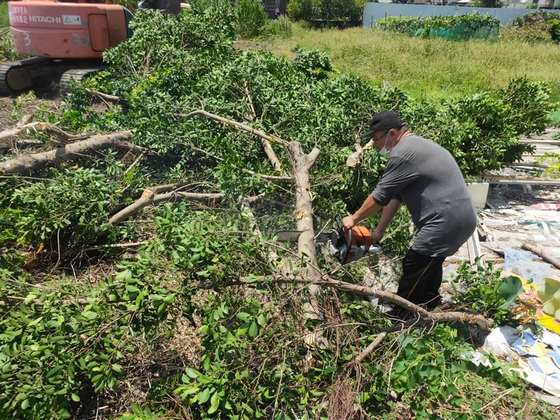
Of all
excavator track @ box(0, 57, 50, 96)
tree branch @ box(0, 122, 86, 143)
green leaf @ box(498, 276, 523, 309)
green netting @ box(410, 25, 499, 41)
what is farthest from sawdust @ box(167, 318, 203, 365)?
green netting @ box(410, 25, 499, 41)

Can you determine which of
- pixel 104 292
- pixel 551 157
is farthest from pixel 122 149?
pixel 551 157

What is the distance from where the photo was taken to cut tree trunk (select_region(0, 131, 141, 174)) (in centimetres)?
418

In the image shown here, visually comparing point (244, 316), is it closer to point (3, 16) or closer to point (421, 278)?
point (421, 278)

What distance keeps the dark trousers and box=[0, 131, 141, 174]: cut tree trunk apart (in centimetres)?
283

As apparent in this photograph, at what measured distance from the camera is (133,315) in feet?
7.93

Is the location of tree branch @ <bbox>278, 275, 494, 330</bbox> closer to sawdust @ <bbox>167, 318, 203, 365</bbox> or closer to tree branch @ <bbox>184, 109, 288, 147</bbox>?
sawdust @ <bbox>167, 318, 203, 365</bbox>

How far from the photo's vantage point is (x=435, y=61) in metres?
14.5

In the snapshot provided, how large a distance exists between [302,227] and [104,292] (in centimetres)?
150

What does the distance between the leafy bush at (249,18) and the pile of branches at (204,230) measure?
13137 millimetres

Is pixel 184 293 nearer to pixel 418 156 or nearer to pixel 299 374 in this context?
pixel 299 374

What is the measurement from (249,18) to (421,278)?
18.1 metres

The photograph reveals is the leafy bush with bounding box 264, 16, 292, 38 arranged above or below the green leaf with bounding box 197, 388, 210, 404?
above

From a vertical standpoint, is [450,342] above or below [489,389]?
above

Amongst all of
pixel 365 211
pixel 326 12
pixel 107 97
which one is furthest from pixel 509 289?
pixel 326 12
